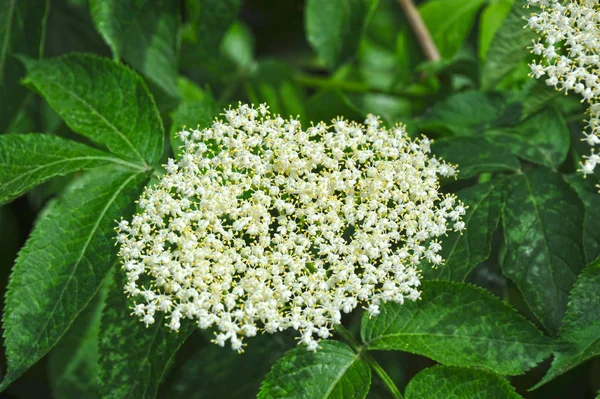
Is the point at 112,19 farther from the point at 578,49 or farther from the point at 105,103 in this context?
the point at 578,49

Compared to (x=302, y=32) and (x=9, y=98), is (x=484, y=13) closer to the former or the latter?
(x=302, y=32)

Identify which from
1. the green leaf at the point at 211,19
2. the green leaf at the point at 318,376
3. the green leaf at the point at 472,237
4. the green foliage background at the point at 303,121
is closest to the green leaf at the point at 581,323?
the green foliage background at the point at 303,121

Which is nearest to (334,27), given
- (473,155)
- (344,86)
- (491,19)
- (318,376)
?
(344,86)

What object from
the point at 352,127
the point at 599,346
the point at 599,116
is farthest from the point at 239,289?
the point at 599,116

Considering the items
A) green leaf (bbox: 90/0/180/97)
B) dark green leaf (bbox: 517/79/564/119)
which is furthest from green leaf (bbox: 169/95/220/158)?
dark green leaf (bbox: 517/79/564/119)

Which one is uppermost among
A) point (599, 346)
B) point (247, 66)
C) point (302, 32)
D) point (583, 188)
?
point (302, 32)

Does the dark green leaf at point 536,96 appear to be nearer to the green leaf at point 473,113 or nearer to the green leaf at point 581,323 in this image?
the green leaf at point 473,113

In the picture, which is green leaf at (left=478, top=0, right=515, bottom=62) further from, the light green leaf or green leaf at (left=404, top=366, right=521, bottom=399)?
green leaf at (left=404, top=366, right=521, bottom=399)
